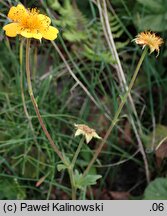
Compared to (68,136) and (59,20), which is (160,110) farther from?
(59,20)

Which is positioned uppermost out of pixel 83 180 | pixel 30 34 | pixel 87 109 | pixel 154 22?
pixel 154 22

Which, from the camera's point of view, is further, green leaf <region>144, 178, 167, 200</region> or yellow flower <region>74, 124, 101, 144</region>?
green leaf <region>144, 178, 167, 200</region>

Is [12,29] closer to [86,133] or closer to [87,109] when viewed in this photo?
[86,133]

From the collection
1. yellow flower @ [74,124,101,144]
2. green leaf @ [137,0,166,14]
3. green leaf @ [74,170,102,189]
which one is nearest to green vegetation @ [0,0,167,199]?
green leaf @ [137,0,166,14]

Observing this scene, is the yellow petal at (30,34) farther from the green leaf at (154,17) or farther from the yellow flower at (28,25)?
the green leaf at (154,17)

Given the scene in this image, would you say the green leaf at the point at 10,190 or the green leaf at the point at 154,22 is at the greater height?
the green leaf at the point at 154,22

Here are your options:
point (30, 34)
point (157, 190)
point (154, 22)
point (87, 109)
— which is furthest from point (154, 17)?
point (30, 34)

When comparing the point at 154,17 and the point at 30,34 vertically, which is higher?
the point at 154,17

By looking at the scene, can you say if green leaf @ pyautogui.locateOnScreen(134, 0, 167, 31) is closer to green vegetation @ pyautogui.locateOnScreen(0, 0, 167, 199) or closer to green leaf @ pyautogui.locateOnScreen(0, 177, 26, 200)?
green vegetation @ pyautogui.locateOnScreen(0, 0, 167, 199)

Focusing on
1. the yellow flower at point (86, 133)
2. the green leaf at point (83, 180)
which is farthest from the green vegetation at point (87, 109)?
the yellow flower at point (86, 133)

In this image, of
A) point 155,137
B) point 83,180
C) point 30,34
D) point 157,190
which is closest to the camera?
point 30,34
